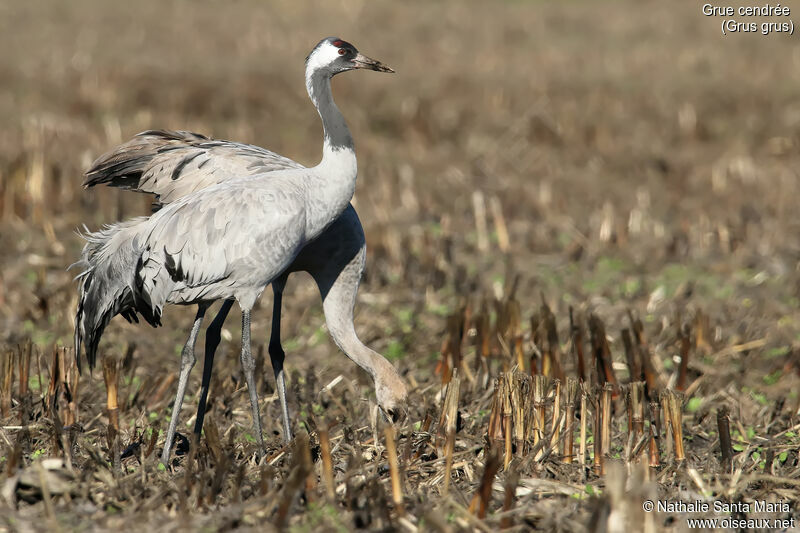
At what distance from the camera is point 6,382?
4641mm

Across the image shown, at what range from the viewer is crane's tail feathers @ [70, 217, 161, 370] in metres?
4.41

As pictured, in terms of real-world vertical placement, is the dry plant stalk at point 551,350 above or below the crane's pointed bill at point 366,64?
below

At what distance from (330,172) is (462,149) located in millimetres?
7056

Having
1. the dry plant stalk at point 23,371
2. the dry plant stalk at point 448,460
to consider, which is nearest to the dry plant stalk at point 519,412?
the dry plant stalk at point 448,460

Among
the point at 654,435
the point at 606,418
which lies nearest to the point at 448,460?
the point at 606,418

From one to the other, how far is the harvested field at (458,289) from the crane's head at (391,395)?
61 millimetres

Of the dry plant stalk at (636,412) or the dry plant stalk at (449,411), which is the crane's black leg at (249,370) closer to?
the dry plant stalk at (449,411)

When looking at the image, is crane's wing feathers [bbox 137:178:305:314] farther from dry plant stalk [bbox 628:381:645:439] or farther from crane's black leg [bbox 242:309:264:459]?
dry plant stalk [bbox 628:381:645:439]

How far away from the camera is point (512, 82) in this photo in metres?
13.3

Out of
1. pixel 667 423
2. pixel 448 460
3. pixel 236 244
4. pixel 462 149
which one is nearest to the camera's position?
pixel 448 460

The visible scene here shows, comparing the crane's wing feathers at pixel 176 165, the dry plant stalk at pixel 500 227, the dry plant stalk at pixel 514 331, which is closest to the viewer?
the crane's wing feathers at pixel 176 165

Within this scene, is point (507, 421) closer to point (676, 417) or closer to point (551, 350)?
point (676, 417)

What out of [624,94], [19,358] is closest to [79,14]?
[624,94]

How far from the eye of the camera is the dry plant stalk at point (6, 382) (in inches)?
181
